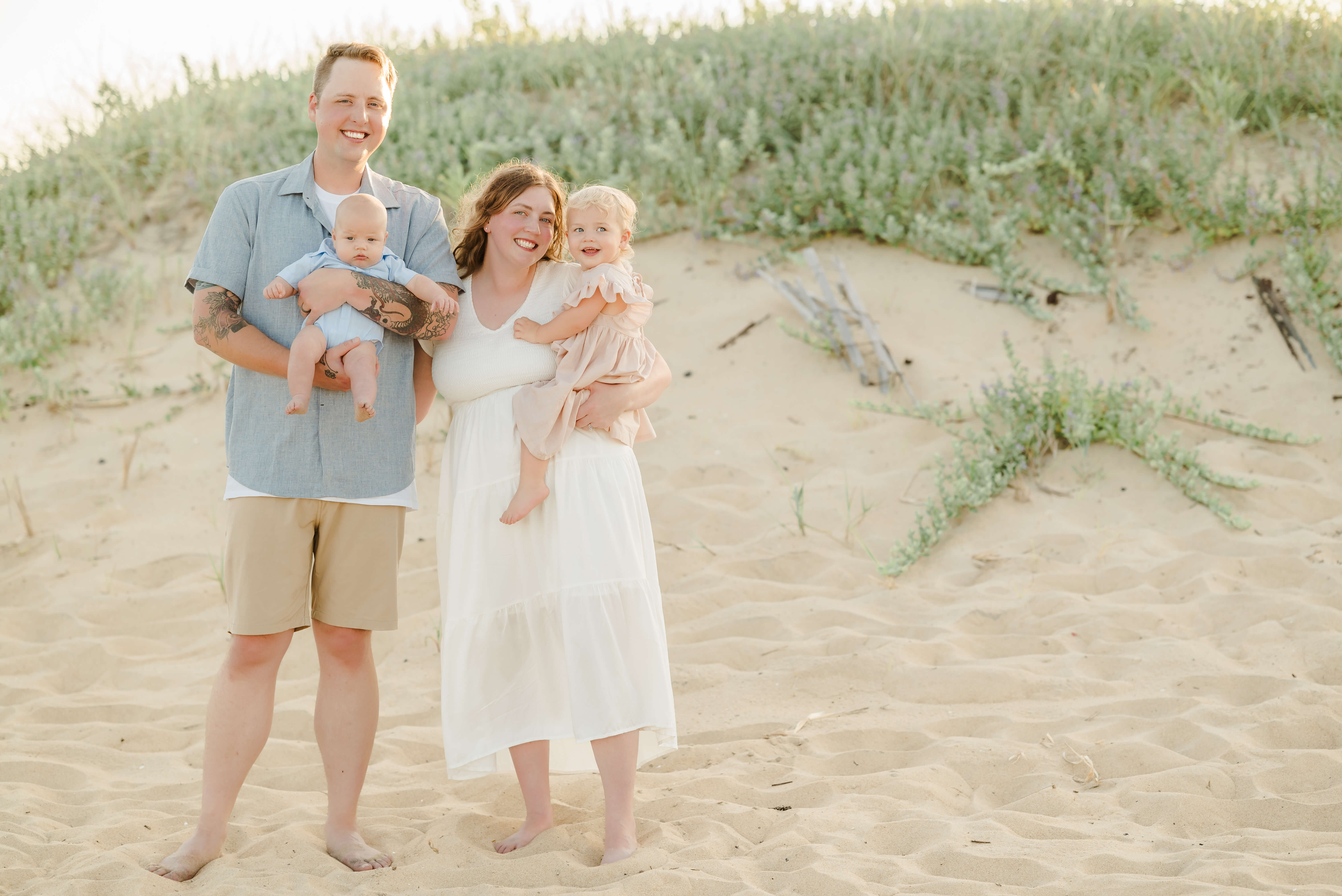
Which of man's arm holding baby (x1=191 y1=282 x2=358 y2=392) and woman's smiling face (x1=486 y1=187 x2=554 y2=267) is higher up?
woman's smiling face (x1=486 y1=187 x2=554 y2=267)

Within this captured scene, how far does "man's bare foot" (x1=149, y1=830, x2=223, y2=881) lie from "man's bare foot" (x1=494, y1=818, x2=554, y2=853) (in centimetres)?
79

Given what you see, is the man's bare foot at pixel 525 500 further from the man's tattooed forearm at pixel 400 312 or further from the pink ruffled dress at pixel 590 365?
A: the man's tattooed forearm at pixel 400 312

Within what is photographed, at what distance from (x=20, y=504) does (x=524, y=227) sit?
3.83 metres

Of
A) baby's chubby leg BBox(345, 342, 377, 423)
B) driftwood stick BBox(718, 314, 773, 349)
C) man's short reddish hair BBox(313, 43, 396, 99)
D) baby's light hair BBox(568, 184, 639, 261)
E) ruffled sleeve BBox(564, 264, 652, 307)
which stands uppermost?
man's short reddish hair BBox(313, 43, 396, 99)

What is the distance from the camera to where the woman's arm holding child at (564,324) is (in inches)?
125

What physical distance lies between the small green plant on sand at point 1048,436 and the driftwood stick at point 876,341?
36 centimetres

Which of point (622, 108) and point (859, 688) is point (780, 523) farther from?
point (622, 108)

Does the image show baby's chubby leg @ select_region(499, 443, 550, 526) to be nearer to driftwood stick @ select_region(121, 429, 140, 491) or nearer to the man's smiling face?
the man's smiling face

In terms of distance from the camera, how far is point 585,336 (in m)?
3.24

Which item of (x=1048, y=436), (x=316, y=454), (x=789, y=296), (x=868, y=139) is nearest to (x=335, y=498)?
(x=316, y=454)

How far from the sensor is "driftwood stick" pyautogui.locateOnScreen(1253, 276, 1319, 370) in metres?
5.82

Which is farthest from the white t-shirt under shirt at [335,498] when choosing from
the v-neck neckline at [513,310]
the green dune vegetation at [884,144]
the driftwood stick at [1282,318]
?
the driftwood stick at [1282,318]

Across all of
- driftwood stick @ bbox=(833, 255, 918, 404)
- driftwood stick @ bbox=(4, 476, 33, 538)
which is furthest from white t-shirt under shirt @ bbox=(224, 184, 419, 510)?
driftwood stick @ bbox=(833, 255, 918, 404)

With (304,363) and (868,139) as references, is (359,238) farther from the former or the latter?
(868,139)
